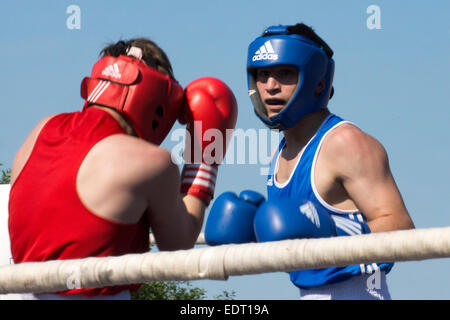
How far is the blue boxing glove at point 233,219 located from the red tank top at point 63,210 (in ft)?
1.48

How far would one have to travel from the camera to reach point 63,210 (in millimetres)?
2562

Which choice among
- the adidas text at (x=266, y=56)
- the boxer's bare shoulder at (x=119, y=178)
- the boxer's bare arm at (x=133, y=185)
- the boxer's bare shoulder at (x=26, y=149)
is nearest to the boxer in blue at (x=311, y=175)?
the adidas text at (x=266, y=56)

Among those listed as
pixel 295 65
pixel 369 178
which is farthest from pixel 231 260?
pixel 295 65

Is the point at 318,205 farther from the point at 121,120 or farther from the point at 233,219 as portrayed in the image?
the point at 121,120

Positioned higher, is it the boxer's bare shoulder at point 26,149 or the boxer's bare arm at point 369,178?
the boxer's bare shoulder at point 26,149

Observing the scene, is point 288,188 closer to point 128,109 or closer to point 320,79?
point 320,79

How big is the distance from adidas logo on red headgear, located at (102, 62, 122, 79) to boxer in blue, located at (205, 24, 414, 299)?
72 centimetres

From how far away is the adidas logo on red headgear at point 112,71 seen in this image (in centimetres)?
291

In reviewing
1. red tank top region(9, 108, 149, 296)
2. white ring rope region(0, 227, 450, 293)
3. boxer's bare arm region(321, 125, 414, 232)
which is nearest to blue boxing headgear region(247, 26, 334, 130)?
boxer's bare arm region(321, 125, 414, 232)

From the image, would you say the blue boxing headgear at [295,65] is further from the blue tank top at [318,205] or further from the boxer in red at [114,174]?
the boxer in red at [114,174]

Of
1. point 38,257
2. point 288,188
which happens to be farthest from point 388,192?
point 38,257
